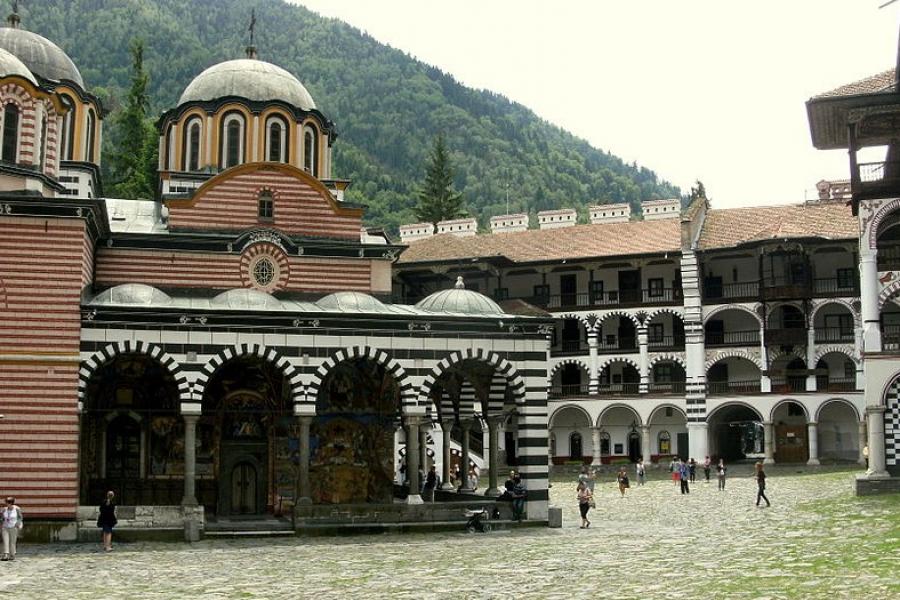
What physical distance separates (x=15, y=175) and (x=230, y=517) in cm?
861

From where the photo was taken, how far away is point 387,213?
92.1 m

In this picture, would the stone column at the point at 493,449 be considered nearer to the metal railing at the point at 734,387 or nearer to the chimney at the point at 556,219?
the metal railing at the point at 734,387

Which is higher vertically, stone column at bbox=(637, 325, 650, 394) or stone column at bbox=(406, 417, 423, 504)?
stone column at bbox=(637, 325, 650, 394)

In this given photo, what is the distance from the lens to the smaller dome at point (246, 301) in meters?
23.7

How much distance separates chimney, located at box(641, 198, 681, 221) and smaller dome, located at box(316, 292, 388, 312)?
1214 inches

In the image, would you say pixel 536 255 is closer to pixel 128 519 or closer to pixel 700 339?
pixel 700 339

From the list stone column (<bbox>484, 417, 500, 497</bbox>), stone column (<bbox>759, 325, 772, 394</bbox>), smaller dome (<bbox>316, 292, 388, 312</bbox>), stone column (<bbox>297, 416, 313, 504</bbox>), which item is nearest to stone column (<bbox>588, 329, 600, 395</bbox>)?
stone column (<bbox>759, 325, 772, 394</bbox>)

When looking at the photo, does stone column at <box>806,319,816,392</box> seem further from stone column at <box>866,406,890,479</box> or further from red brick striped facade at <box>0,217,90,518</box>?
red brick striped facade at <box>0,217,90,518</box>

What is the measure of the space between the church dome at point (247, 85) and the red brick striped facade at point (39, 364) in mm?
9991

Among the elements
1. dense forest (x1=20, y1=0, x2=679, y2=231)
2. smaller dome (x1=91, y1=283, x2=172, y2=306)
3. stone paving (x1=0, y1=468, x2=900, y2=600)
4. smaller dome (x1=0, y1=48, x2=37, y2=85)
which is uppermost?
dense forest (x1=20, y1=0, x2=679, y2=231)

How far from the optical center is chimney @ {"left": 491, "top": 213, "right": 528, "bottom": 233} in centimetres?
5712

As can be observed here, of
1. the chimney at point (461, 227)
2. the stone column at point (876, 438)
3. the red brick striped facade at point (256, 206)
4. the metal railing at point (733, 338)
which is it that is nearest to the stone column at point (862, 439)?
the metal railing at point (733, 338)

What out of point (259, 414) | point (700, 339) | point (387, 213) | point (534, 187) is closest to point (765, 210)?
point (700, 339)

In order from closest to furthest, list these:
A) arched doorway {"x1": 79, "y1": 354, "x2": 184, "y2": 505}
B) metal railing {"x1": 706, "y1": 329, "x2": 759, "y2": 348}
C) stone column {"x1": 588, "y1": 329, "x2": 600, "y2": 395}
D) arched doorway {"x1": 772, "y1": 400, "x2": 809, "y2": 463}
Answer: arched doorway {"x1": 79, "y1": 354, "x2": 184, "y2": 505} < metal railing {"x1": 706, "y1": 329, "x2": 759, "y2": 348} < arched doorway {"x1": 772, "y1": 400, "x2": 809, "y2": 463} < stone column {"x1": 588, "y1": 329, "x2": 600, "y2": 395}
